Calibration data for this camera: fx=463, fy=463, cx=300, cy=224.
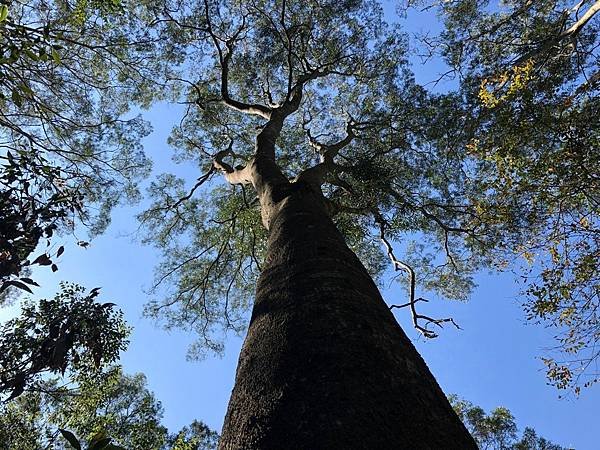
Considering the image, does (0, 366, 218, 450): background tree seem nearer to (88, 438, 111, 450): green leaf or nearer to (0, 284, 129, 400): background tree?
(0, 284, 129, 400): background tree

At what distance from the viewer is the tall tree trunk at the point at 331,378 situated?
1409 millimetres

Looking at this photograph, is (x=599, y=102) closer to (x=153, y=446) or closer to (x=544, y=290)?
(x=544, y=290)

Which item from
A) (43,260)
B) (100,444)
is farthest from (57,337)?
(100,444)

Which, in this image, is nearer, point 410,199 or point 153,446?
point 153,446

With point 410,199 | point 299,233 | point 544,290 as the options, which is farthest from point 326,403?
point 410,199

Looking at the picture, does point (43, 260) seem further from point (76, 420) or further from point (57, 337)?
point (76, 420)

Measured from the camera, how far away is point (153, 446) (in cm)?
763

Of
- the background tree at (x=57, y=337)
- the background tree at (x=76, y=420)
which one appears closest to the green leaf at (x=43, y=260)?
the background tree at (x=57, y=337)

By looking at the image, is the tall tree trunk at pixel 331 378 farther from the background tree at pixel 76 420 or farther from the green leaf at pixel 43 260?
the background tree at pixel 76 420

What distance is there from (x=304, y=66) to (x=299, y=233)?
8965 millimetres

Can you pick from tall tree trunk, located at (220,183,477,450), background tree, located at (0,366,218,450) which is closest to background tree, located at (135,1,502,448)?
tall tree trunk, located at (220,183,477,450)

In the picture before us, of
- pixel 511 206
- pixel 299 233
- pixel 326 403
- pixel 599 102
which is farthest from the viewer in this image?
pixel 511 206

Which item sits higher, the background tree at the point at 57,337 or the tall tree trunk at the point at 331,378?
the background tree at the point at 57,337

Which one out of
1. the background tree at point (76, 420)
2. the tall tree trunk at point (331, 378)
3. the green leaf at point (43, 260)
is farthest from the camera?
the background tree at point (76, 420)
